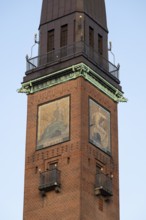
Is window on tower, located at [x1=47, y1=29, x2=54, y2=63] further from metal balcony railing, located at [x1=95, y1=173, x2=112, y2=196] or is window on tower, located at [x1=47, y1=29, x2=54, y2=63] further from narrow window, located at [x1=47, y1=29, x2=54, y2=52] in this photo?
metal balcony railing, located at [x1=95, y1=173, x2=112, y2=196]

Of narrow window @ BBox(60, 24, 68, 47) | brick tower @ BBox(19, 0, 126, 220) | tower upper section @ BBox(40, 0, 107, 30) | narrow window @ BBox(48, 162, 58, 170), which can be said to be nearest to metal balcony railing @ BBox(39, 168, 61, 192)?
brick tower @ BBox(19, 0, 126, 220)

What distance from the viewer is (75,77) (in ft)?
218

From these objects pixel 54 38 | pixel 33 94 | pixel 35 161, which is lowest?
pixel 35 161

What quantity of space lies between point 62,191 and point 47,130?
5291mm

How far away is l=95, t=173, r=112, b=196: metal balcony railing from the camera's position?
64.1 m

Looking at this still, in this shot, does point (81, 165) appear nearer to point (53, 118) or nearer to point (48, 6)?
point (53, 118)

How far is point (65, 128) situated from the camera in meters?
A: 65.2

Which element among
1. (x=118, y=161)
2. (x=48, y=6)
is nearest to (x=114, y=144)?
(x=118, y=161)

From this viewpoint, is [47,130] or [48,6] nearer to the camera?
[47,130]

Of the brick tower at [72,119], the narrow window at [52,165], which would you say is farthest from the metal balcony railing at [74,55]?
the narrow window at [52,165]

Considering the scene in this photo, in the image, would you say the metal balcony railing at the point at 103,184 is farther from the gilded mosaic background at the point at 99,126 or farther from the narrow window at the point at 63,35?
the narrow window at the point at 63,35

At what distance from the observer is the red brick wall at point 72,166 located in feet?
205

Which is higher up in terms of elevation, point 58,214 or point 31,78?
point 31,78

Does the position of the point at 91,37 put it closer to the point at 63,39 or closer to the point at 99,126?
the point at 63,39
